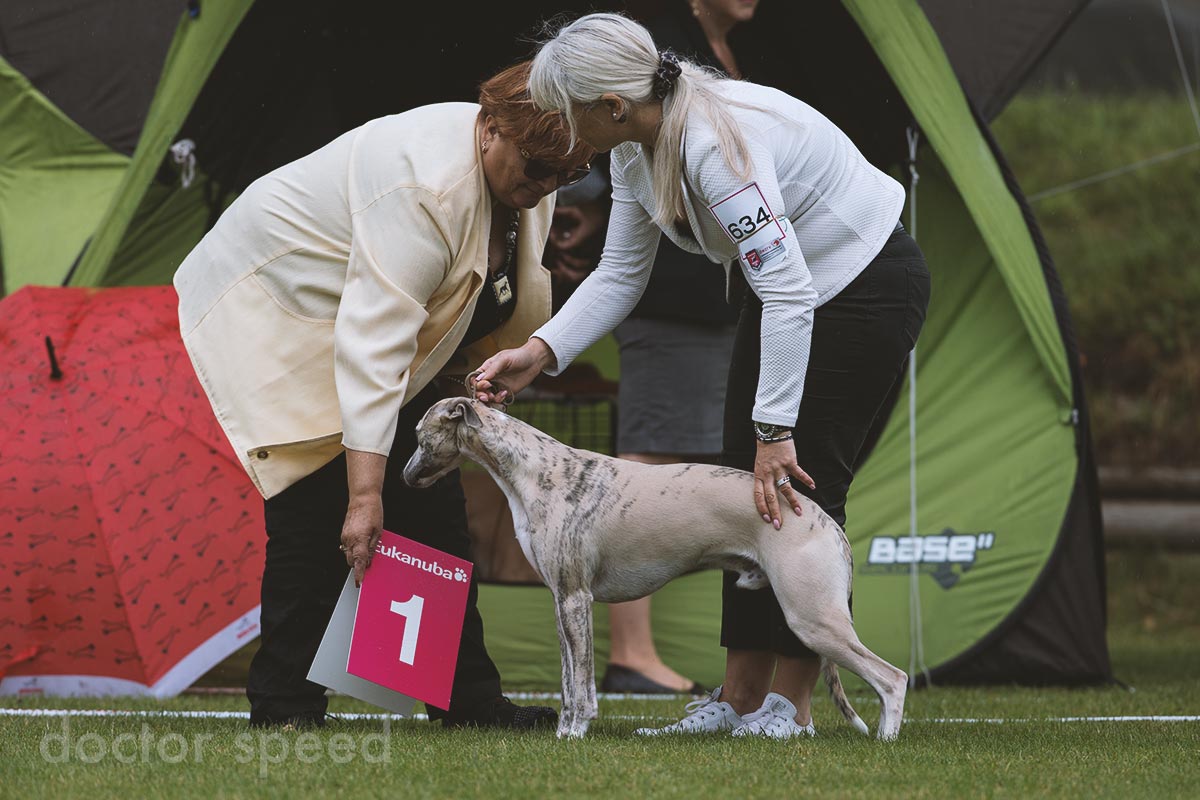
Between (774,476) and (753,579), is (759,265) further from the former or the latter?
(753,579)

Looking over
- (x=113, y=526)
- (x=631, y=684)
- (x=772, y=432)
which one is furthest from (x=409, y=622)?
(x=631, y=684)

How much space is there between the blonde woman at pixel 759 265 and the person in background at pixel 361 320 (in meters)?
0.19

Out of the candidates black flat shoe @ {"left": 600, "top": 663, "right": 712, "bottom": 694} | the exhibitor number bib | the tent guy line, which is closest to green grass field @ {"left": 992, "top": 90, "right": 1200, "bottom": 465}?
black flat shoe @ {"left": 600, "top": 663, "right": 712, "bottom": 694}

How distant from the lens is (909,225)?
5.06 m

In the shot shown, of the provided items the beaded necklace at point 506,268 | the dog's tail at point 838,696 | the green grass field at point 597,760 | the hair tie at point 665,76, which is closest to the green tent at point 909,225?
the green grass field at point 597,760

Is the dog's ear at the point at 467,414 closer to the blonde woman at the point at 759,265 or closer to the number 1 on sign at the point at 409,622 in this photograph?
the blonde woman at the point at 759,265

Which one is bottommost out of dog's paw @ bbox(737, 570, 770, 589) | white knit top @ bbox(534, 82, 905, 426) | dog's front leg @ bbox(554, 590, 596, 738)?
dog's front leg @ bbox(554, 590, 596, 738)

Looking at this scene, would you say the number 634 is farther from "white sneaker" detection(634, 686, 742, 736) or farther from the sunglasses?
"white sneaker" detection(634, 686, 742, 736)

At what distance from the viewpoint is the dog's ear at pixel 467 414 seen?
129 inches

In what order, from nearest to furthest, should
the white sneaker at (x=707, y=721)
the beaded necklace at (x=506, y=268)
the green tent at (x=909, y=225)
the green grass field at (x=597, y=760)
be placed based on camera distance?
the green grass field at (x=597, y=760) < the white sneaker at (x=707, y=721) < the beaded necklace at (x=506, y=268) < the green tent at (x=909, y=225)

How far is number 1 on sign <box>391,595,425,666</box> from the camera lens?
131 inches

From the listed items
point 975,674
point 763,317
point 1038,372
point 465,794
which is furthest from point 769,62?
point 465,794

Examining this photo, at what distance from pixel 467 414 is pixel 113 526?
5.23 ft

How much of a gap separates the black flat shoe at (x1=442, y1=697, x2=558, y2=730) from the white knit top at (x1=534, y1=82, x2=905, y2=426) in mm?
831
